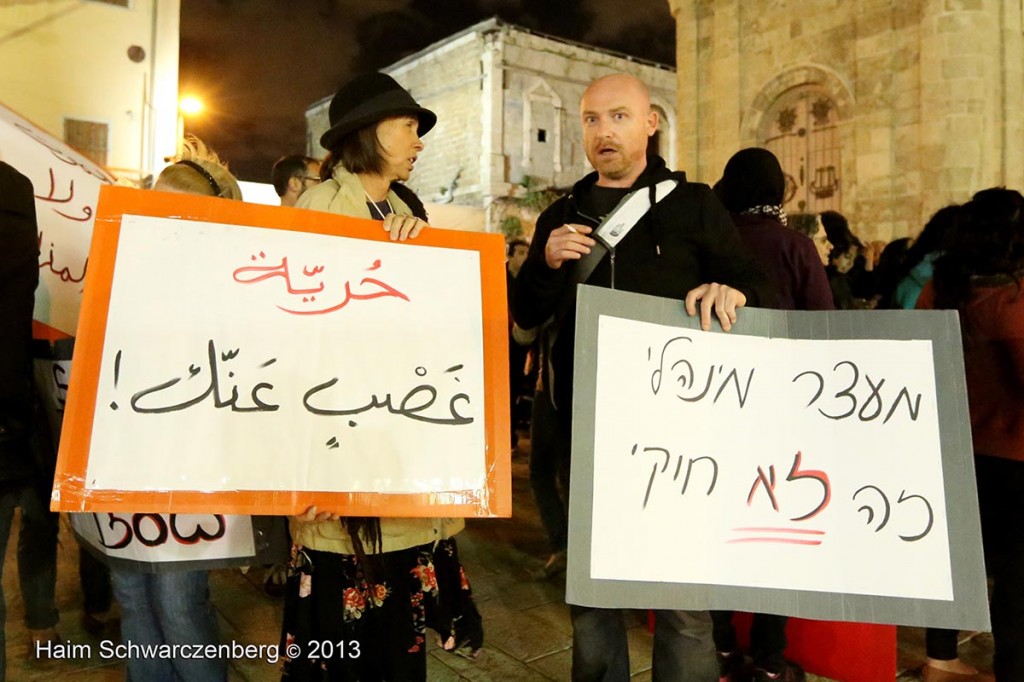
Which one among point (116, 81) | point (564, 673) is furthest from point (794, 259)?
point (116, 81)

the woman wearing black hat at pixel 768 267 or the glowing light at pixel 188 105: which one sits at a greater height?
the glowing light at pixel 188 105

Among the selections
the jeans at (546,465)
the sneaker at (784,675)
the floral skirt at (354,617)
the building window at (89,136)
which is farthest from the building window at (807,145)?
the building window at (89,136)

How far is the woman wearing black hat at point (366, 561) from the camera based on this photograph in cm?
182

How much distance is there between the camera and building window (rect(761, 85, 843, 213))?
1130 centimetres

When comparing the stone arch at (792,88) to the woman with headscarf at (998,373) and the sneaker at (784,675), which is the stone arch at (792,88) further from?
the sneaker at (784,675)

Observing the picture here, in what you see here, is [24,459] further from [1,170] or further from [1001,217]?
[1001,217]

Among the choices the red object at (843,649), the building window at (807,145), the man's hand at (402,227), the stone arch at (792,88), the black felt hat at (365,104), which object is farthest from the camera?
the building window at (807,145)

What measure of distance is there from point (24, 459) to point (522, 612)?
2228 mm

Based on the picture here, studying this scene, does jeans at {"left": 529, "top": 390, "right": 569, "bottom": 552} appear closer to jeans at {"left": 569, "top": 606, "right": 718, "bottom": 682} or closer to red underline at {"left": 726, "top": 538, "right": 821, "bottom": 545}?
jeans at {"left": 569, "top": 606, "right": 718, "bottom": 682}

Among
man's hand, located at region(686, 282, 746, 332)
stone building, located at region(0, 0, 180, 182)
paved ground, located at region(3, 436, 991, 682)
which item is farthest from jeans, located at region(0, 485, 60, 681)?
stone building, located at region(0, 0, 180, 182)

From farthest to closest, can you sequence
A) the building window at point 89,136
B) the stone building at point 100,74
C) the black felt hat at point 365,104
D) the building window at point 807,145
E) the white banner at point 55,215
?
the building window at point 89,136 → the stone building at point 100,74 → the building window at point 807,145 → the white banner at point 55,215 → the black felt hat at point 365,104

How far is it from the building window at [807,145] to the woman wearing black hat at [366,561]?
33.9 feet

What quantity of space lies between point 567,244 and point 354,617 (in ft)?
3.71

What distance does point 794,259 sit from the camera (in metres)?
2.66
